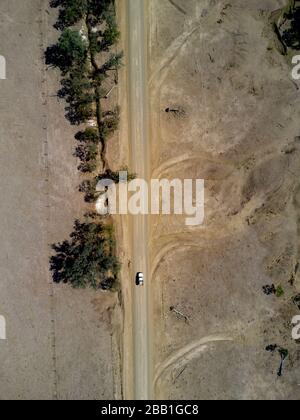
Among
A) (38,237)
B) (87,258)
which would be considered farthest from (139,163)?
(38,237)

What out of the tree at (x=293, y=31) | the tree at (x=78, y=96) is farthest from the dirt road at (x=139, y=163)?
the tree at (x=293, y=31)

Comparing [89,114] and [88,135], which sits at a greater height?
[89,114]

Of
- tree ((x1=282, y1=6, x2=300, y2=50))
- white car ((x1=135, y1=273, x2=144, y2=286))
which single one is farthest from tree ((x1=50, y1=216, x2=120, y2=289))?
tree ((x1=282, y1=6, x2=300, y2=50))

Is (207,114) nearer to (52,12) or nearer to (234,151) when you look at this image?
(234,151)

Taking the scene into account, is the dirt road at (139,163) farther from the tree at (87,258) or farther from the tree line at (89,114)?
the tree at (87,258)

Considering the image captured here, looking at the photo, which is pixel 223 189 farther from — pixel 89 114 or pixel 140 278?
pixel 89 114

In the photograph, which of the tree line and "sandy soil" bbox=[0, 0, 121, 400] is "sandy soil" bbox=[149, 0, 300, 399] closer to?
the tree line
